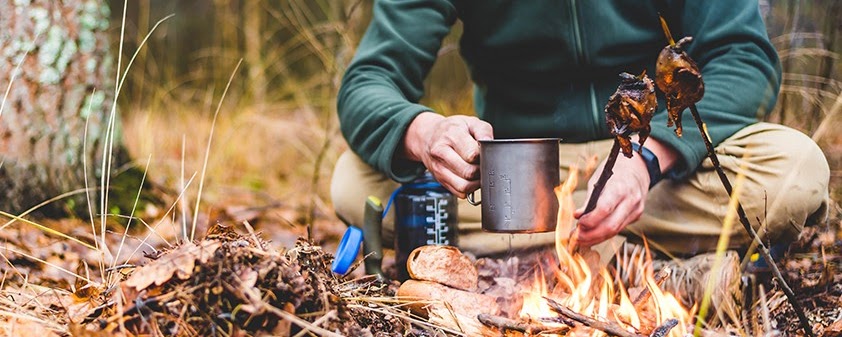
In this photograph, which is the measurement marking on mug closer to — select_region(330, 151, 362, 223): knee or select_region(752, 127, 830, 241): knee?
select_region(330, 151, 362, 223): knee

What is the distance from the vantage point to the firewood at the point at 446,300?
174cm

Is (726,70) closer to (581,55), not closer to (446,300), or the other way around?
(581,55)

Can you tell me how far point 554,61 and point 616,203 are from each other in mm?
806

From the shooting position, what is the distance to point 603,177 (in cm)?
161

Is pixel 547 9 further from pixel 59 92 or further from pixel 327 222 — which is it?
pixel 59 92

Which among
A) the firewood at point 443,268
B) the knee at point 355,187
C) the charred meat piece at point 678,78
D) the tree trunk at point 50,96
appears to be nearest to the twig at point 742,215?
the charred meat piece at point 678,78

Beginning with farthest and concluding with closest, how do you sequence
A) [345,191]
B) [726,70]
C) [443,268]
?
1. [345,191]
2. [726,70]
3. [443,268]

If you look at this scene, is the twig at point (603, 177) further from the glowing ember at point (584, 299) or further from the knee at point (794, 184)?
the knee at point (794, 184)

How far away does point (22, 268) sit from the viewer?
7.64 feet

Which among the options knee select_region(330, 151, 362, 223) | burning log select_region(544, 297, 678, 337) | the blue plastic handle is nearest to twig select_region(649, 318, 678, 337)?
burning log select_region(544, 297, 678, 337)

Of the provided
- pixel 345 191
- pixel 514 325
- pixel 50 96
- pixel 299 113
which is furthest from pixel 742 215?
pixel 299 113

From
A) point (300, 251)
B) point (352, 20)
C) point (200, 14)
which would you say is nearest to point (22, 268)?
point (300, 251)

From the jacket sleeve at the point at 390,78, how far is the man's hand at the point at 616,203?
1.80ft

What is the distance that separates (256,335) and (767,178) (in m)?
1.54
